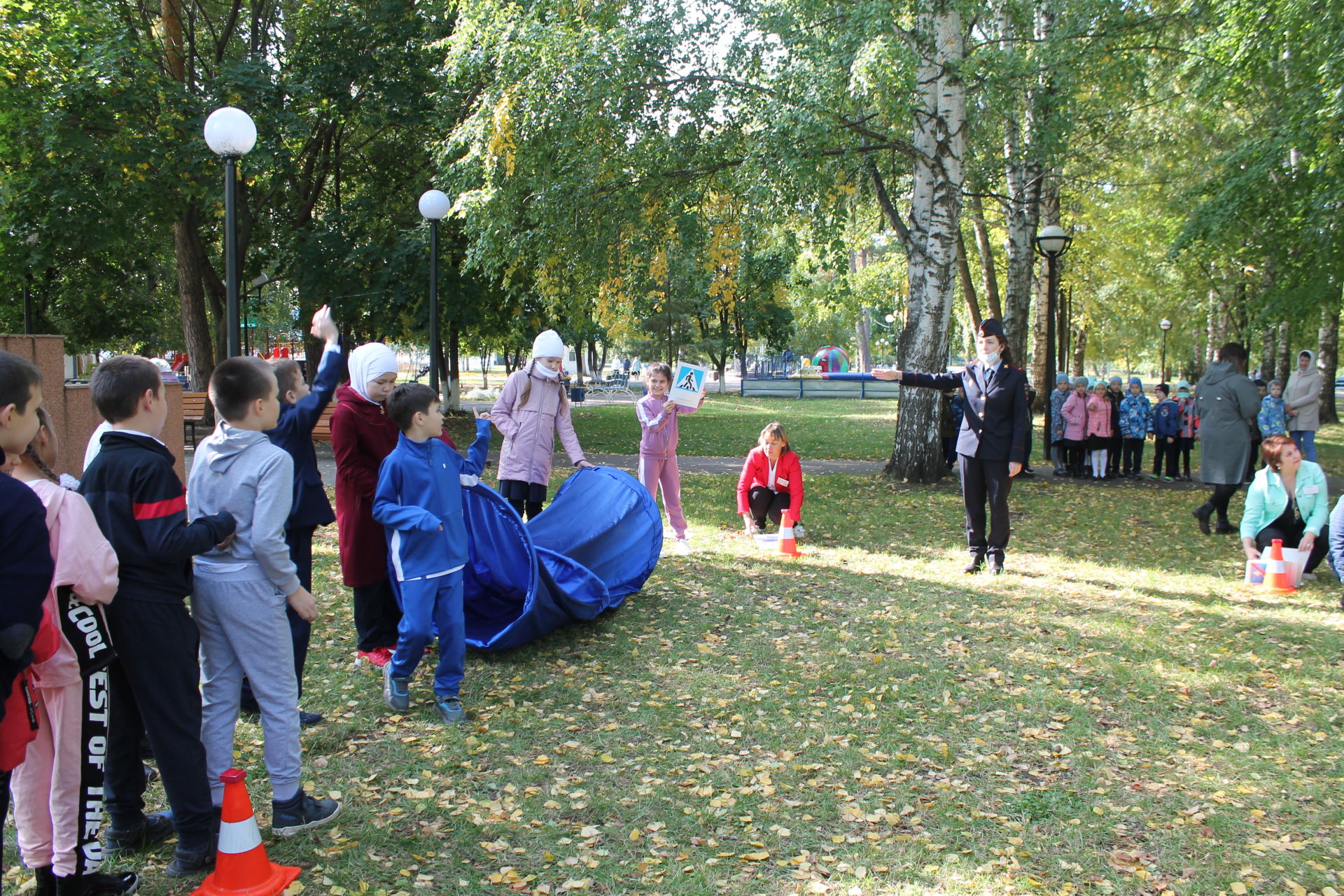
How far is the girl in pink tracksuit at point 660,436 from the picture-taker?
8375 mm

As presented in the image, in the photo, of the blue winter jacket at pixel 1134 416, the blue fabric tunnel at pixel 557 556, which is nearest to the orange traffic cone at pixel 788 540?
the blue fabric tunnel at pixel 557 556

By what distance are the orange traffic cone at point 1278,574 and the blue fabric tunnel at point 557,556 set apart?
4.83 m

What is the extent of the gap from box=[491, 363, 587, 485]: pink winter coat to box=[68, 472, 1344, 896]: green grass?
1268 millimetres

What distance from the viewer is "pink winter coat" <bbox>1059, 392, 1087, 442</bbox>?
14172 millimetres

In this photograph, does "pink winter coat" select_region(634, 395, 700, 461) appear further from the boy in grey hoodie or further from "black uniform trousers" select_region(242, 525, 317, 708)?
the boy in grey hoodie

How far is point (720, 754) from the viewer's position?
452cm

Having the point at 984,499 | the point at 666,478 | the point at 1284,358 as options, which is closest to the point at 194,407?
the point at 666,478

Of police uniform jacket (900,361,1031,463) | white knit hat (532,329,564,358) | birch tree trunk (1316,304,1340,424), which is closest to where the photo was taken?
white knit hat (532,329,564,358)

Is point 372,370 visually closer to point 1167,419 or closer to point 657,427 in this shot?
point 657,427

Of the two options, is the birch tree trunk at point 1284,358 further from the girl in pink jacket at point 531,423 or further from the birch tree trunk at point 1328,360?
the girl in pink jacket at point 531,423

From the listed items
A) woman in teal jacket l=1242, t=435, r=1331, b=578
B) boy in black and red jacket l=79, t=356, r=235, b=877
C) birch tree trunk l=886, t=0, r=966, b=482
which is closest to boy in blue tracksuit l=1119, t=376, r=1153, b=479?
birch tree trunk l=886, t=0, r=966, b=482

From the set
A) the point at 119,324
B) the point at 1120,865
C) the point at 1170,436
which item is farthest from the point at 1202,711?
the point at 119,324

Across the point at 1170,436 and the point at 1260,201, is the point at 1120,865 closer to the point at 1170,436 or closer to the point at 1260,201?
the point at 1170,436

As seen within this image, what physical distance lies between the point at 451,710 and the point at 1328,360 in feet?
90.7
